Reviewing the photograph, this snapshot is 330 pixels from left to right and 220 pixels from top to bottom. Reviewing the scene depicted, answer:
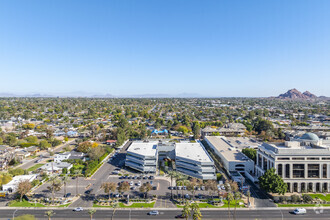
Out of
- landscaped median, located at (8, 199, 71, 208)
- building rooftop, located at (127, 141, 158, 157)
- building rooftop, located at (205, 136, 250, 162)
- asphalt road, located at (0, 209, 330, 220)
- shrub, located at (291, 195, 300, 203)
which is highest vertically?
building rooftop, located at (127, 141, 158, 157)

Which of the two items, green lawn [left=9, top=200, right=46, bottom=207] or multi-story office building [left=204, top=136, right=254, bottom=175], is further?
multi-story office building [left=204, top=136, right=254, bottom=175]

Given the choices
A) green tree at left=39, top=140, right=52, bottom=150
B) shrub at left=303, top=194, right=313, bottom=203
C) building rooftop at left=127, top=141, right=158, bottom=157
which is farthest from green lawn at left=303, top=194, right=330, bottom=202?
green tree at left=39, top=140, right=52, bottom=150

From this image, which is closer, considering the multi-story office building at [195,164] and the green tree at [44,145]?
the multi-story office building at [195,164]

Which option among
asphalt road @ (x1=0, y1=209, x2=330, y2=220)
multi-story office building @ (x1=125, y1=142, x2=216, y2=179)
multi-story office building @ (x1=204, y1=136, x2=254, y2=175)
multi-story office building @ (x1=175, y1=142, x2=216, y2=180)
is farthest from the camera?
multi-story office building @ (x1=204, y1=136, x2=254, y2=175)

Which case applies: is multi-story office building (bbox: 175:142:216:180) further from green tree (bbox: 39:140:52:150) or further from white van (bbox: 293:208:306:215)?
green tree (bbox: 39:140:52:150)

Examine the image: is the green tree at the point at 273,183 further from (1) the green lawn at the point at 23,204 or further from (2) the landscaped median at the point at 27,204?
(1) the green lawn at the point at 23,204

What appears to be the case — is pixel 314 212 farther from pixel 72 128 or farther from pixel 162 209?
pixel 72 128

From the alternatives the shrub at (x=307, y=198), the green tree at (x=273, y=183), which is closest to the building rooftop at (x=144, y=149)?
the green tree at (x=273, y=183)

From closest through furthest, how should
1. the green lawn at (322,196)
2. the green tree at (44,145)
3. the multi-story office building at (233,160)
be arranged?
1. the green lawn at (322,196)
2. the multi-story office building at (233,160)
3. the green tree at (44,145)
